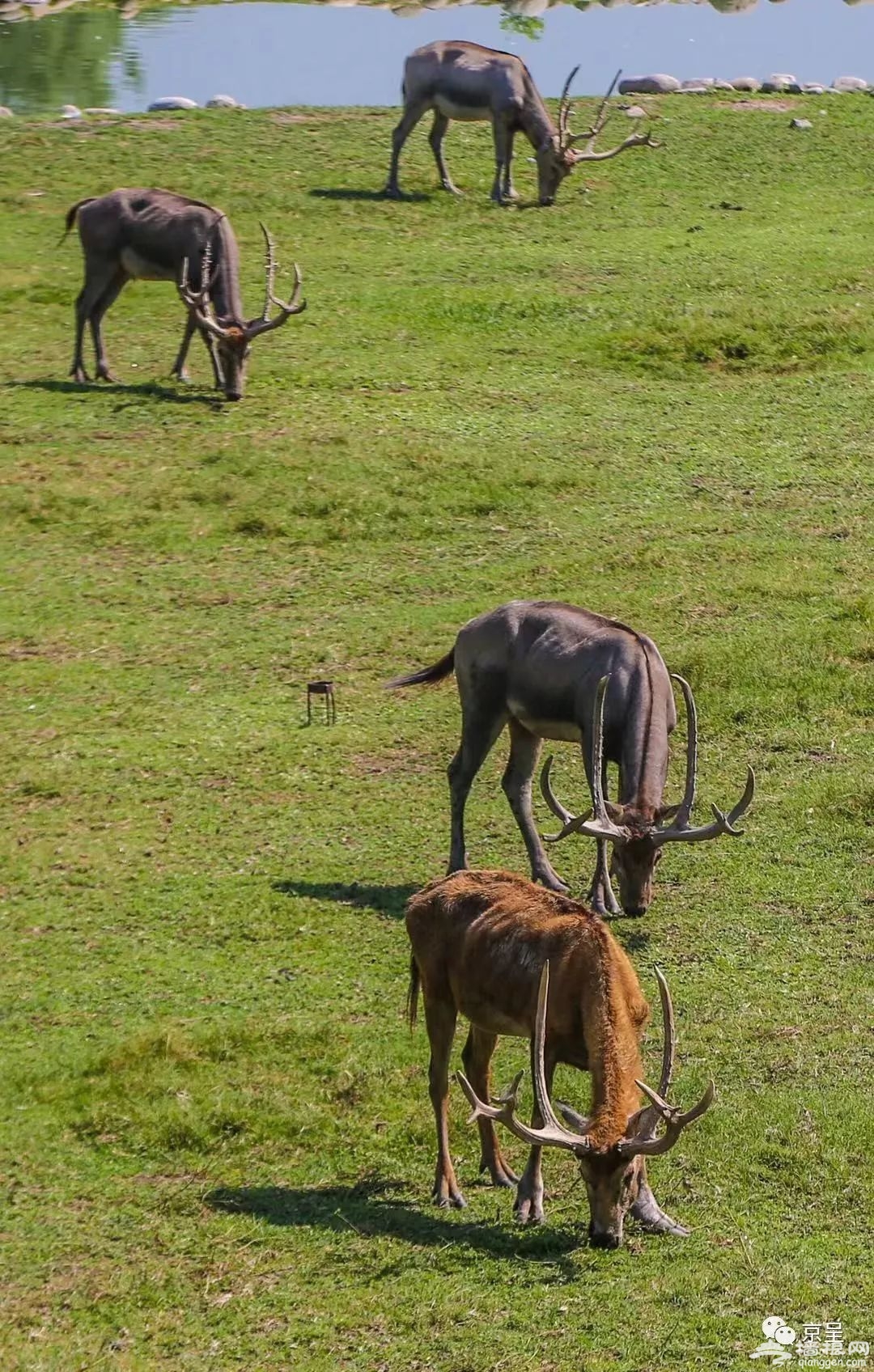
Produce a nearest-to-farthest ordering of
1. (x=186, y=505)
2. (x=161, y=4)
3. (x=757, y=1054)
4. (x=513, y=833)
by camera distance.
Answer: (x=757, y=1054) → (x=513, y=833) → (x=186, y=505) → (x=161, y=4)

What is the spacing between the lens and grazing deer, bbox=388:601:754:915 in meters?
11.0

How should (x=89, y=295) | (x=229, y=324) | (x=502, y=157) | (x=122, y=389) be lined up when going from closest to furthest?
(x=229, y=324)
(x=122, y=389)
(x=89, y=295)
(x=502, y=157)

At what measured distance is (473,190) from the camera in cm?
2786

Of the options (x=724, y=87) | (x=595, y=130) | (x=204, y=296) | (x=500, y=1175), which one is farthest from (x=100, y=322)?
(x=724, y=87)

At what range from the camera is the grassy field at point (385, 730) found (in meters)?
8.16

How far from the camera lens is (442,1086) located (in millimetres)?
8719

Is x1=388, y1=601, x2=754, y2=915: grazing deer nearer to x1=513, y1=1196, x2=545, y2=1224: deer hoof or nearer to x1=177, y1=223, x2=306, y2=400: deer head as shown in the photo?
x1=513, y1=1196, x2=545, y2=1224: deer hoof

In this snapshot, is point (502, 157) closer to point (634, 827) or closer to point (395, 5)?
point (634, 827)

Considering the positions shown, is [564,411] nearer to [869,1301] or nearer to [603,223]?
[603,223]

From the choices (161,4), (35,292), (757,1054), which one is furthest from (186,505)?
(161,4)

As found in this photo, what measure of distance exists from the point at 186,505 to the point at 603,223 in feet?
32.9

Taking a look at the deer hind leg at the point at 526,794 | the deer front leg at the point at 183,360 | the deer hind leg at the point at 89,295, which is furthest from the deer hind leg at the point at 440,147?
the deer hind leg at the point at 526,794

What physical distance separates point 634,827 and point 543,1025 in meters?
3.31

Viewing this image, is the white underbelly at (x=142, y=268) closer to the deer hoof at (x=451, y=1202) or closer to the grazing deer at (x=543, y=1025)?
the grazing deer at (x=543, y=1025)
